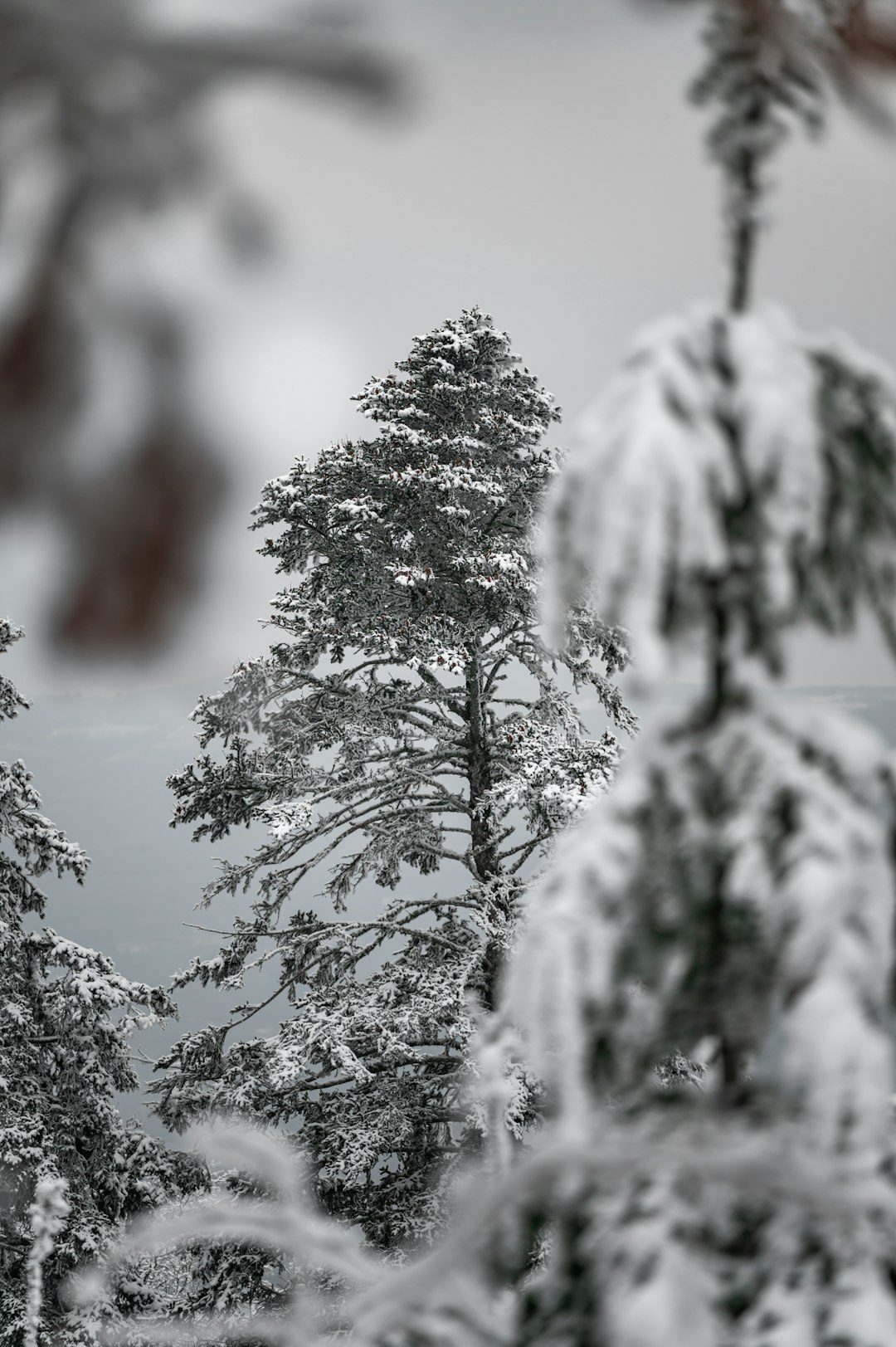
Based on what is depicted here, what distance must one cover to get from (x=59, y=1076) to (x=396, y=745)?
579 cm

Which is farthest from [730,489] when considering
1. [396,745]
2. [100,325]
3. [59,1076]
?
[59,1076]

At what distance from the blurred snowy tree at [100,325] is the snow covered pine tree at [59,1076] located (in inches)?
428

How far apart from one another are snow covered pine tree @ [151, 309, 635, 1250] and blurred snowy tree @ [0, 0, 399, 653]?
25.8 feet

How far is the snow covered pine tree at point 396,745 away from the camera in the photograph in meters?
9.26

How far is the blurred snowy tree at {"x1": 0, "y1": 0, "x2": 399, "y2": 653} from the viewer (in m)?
0.89

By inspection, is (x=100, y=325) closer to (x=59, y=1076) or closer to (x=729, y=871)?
(x=729, y=871)

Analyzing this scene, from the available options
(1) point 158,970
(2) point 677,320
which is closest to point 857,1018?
(2) point 677,320

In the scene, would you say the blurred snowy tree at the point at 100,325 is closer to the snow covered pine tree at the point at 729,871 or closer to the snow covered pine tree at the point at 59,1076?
the snow covered pine tree at the point at 729,871

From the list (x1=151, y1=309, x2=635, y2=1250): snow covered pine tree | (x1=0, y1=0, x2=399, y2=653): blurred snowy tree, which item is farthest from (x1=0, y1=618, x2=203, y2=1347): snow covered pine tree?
(x1=0, y1=0, x2=399, y2=653): blurred snowy tree

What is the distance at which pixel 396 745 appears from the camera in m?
11.2

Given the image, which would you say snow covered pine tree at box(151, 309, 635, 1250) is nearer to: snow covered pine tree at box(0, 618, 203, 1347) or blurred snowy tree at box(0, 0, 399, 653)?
snow covered pine tree at box(0, 618, 203, 1347)

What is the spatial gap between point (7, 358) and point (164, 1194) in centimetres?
1308

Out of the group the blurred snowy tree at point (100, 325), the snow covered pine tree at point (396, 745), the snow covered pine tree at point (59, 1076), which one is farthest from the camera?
the snow covered pine tree at point (59, 1076)

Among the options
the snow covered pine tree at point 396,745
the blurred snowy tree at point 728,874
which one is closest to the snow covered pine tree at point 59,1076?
the snow covered pine tree at point 396,745
